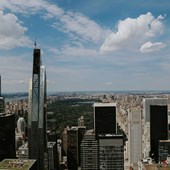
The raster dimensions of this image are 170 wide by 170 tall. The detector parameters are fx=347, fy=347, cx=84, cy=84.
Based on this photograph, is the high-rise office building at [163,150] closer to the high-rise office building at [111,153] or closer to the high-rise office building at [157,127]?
the high-rise office building at [157,127]

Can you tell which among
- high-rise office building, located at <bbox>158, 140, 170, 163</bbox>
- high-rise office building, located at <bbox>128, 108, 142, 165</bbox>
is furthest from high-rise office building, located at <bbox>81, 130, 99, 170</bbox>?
high-rise office building, located at <bbox>128, 108, 142, 165</bbox>

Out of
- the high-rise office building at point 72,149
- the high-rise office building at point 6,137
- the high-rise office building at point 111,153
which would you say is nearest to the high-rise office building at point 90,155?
the high-rise office building at point 111,153

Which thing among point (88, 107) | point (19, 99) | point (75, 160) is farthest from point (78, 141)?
point (88, 107)

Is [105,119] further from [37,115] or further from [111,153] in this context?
[111,153]

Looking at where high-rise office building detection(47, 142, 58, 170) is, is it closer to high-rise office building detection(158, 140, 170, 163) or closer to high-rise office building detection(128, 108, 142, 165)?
high-rise office building detection(128, 108, 142, 165)

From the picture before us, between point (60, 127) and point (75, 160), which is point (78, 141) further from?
point (60, 127)

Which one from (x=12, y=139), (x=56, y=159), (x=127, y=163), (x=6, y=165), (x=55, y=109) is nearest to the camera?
(x=6, y=165)

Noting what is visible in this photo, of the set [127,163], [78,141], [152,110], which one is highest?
[152,110]

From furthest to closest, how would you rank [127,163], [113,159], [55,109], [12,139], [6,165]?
[55,109] → [127,163] → [12,139] → [113,159] → [6,165]
